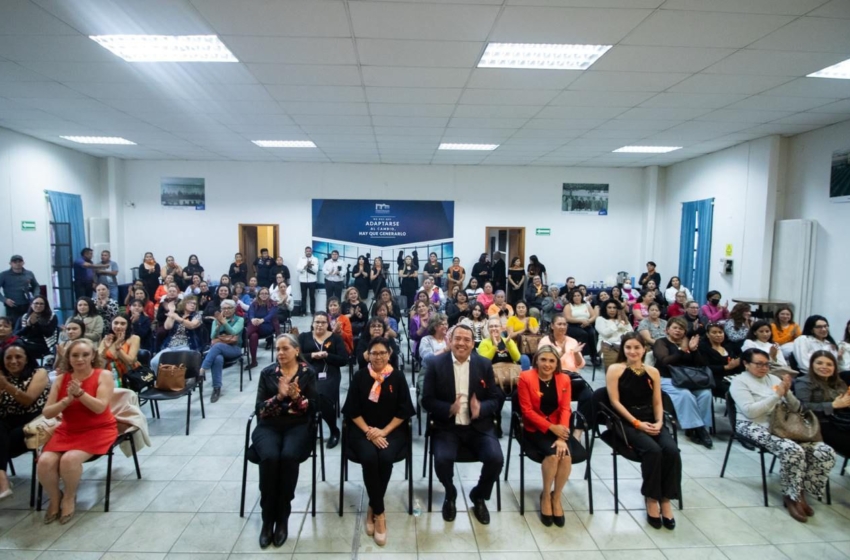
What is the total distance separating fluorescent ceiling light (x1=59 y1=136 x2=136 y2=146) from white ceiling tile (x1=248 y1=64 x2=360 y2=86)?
5.01m

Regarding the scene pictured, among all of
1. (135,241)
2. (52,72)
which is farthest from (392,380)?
(135,241)

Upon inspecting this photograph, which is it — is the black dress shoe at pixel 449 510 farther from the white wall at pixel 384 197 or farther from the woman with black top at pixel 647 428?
the white wall at pixel 384 197

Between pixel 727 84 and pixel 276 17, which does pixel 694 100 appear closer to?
pixel 727 84

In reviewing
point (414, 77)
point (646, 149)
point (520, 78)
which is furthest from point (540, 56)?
point (646, 149)

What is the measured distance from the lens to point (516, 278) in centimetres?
1077

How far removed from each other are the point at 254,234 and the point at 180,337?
7.53 m

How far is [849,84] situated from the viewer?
16.2ft

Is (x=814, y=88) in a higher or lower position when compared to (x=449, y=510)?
higher

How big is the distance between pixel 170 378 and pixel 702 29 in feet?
18.0

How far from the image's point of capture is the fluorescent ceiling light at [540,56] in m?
4.08

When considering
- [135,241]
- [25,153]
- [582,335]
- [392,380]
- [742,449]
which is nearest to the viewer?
[392,380]

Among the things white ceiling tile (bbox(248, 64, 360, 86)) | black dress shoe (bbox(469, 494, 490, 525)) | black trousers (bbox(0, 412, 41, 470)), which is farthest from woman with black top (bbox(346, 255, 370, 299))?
black dress shoe (bbox(469, 494, 490, 525))

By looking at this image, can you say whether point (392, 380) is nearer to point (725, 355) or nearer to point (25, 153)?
point (725, 355)

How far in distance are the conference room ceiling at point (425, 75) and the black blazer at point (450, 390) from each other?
262 centimetres
